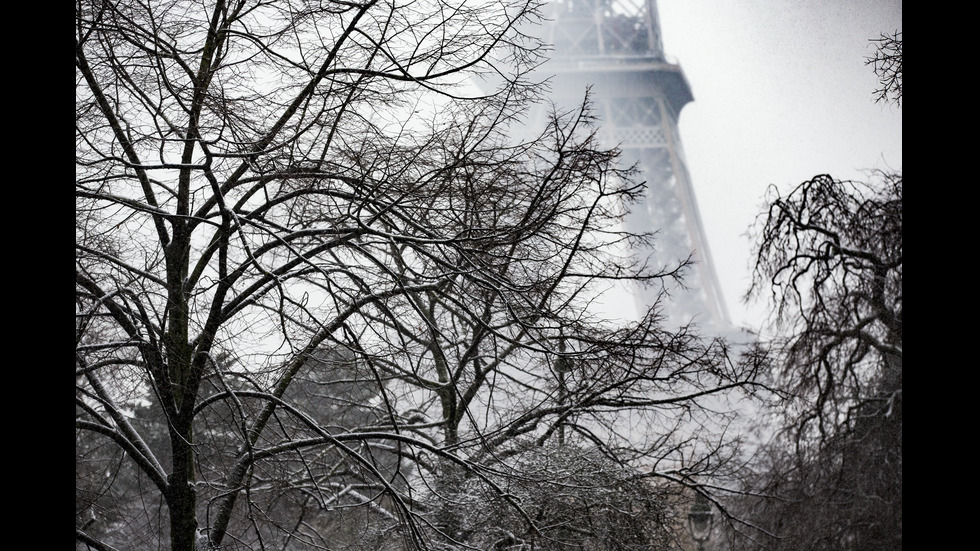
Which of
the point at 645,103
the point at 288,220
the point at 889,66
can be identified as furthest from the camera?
Result: the point at 645,103

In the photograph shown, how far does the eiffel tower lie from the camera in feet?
42.4

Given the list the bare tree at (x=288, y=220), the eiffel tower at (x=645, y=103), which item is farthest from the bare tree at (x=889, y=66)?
the eiffel tower at (x=645, y=103)

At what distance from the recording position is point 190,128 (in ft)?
8.64

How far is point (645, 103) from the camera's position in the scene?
1432 cm

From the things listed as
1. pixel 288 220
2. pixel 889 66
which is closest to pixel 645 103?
pixel 889 66

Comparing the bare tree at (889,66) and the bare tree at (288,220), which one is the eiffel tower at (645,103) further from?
the bare tree at (288,220)

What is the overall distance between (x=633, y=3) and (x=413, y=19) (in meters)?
10.5

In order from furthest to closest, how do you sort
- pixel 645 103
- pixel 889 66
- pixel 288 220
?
1. pixel 645 103
2. pixel 288 220
3. pixel 889 66

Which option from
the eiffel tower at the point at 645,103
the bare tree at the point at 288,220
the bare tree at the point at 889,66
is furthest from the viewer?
the eiffel tower at the point at 645,103

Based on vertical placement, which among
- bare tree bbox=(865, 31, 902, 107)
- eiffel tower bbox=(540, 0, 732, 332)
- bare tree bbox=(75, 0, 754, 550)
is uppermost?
eiffel tower bbox=(540, 0, 732, 332)

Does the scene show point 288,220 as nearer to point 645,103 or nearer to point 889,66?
point 889,66

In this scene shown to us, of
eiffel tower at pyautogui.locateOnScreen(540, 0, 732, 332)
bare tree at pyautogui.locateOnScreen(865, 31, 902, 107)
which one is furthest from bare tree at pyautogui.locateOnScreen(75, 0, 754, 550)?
eiffel tower at pyautogui.locateOnScreen(540, 0, 732, 332)

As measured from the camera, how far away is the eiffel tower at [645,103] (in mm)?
12938

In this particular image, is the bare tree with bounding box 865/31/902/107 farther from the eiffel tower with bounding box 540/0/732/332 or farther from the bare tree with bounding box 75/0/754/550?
the eiffel tower with bounding box 540/0/732/332
